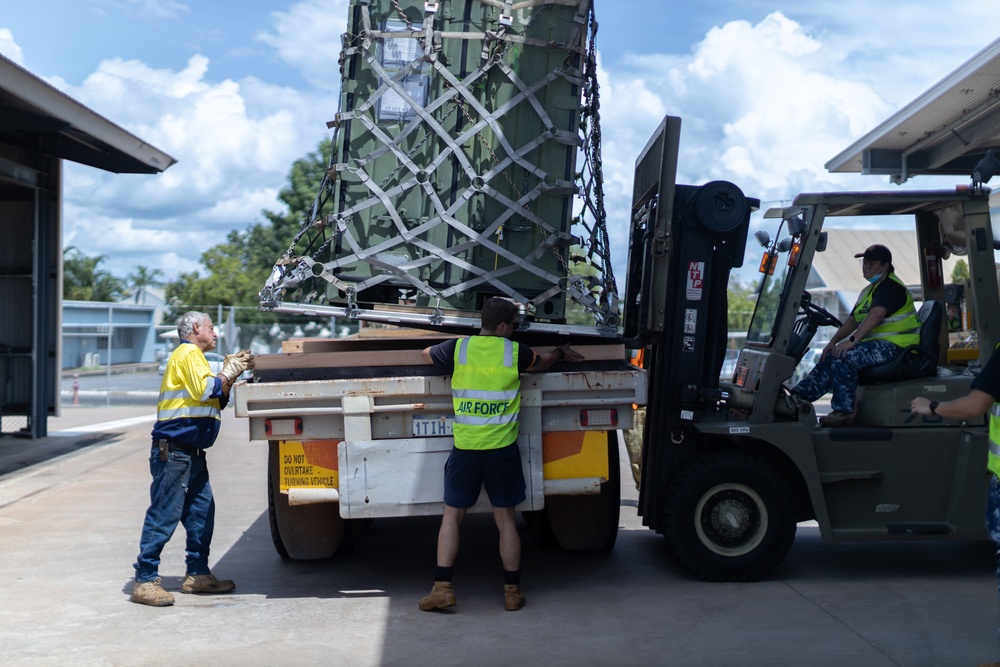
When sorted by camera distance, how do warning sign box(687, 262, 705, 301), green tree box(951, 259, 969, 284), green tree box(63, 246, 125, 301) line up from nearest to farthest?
1. warning sign box(687, 262, 705, 301)
2. green tree box(951, 259, 969, 284)
3. green tree box(63, 246, 125, 301)

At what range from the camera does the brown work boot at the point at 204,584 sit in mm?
6968

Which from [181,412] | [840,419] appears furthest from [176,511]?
[840,419]

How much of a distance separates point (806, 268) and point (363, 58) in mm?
3366

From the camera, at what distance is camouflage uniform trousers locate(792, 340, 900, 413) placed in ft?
23.6

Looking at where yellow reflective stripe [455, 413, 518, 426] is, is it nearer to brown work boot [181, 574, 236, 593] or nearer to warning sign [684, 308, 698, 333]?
warning sign [684, 308, 698, 333]

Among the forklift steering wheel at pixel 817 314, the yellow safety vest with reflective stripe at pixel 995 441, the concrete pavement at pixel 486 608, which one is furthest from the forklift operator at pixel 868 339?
the yellow safety vest with reflective stripe at pixel 995 441

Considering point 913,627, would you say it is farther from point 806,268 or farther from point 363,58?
point 363,58

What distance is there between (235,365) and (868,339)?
4.06 metres

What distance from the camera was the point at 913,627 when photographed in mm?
6090

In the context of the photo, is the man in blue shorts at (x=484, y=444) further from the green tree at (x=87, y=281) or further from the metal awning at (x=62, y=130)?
the green tree at (x=87, y=281)

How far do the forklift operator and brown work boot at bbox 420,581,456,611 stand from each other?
266 cm

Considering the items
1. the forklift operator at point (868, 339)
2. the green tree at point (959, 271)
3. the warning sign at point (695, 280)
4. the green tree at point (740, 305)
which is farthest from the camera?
the green tree at point (740, 305)

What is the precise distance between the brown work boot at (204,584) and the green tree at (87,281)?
192 ft

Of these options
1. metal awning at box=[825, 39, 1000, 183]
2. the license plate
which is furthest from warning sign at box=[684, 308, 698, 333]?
metal awning at box=[825, 39, 1000, 183]
